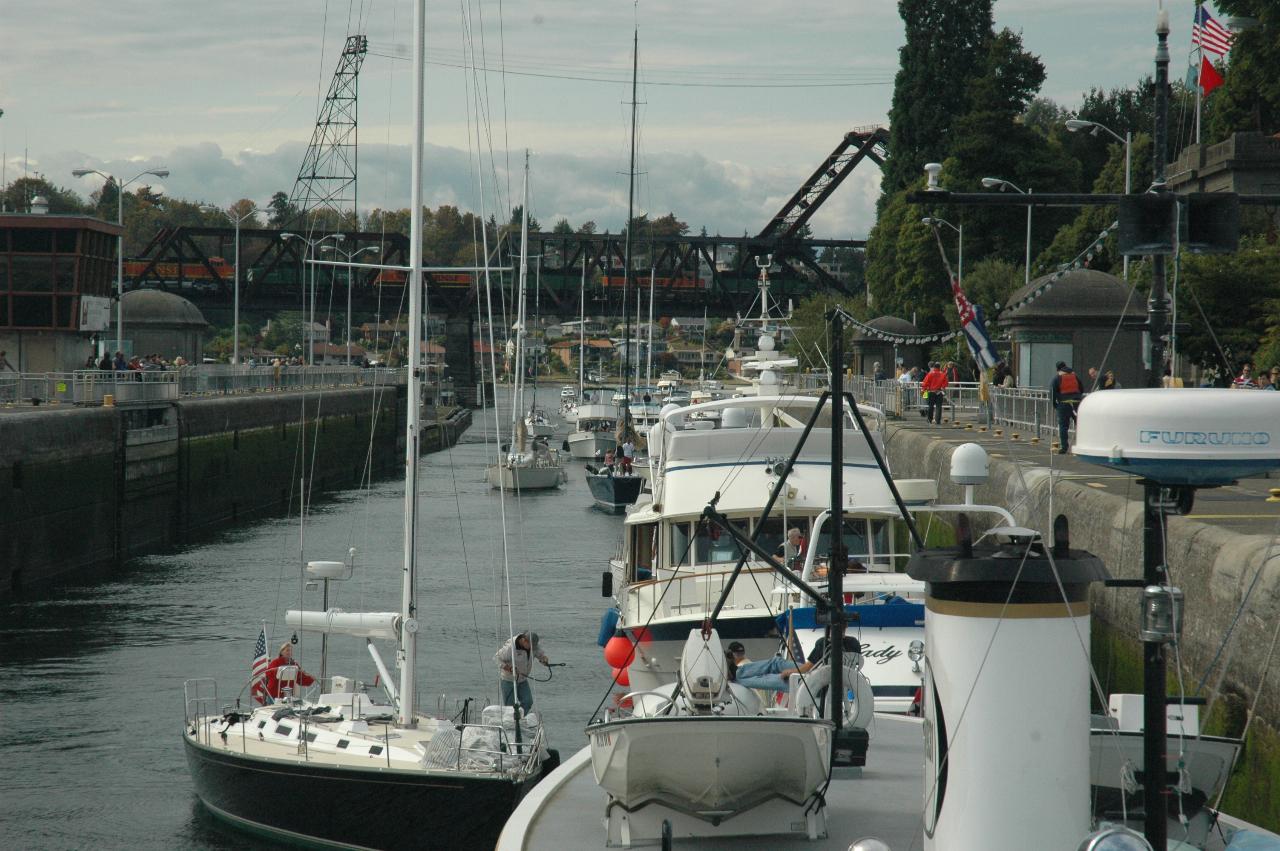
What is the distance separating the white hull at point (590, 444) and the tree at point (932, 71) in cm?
2125

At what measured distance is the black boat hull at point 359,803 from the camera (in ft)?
49.7

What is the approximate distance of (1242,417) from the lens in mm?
6734

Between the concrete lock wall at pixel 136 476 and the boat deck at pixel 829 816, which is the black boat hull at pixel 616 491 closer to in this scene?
the concrete lock wall at pixel 136 476

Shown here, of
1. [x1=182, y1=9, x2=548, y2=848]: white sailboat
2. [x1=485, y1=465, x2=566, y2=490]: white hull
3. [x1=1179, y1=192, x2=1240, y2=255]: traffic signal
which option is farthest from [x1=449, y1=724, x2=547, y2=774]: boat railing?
[x1=485, y1=465, x2=566, y2=490]: white hull

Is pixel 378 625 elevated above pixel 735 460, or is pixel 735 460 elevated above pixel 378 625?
pixel 735 460

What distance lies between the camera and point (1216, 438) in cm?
676

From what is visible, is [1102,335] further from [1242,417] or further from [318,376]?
[318,376]

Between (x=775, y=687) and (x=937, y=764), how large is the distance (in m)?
4.78

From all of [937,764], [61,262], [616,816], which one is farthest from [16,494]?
[937,764]

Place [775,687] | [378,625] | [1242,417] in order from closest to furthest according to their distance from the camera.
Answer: [1242,417]
[775,687]
[378,625]

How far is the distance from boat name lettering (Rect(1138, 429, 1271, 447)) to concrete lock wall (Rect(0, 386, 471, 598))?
19760 millimetres

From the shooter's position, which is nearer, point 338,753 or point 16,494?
point 338,753

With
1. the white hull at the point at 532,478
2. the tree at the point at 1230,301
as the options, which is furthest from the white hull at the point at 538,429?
the tree at the point at 1230,301

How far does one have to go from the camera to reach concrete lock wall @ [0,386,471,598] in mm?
35000
